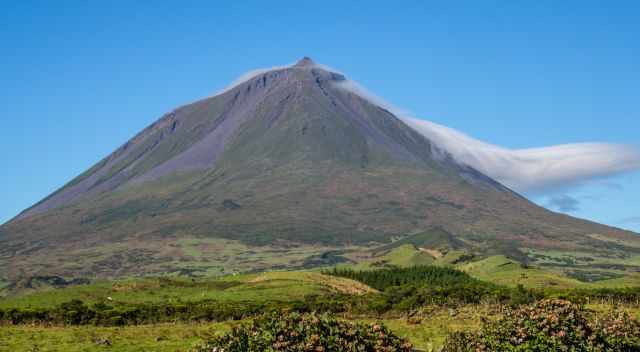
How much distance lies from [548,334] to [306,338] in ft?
23.4

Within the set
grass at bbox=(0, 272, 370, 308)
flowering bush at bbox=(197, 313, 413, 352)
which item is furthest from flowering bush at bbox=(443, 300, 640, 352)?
grass at bbox=(0, 272, 370, 308)

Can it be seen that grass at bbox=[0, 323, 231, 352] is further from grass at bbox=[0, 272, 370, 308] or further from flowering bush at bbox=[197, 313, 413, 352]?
grass at bbox=[0, 272, 370, 308]

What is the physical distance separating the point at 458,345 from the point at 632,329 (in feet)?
17.7

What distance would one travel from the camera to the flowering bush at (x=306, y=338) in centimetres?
1855

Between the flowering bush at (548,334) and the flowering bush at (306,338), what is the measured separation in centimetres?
388

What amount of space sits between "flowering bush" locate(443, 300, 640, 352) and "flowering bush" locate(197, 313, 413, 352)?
3877 mm

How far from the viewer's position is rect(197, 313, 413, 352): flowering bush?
60.8 ft

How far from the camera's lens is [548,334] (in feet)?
71.9

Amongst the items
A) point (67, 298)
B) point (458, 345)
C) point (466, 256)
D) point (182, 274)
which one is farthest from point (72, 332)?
point (182, 274)

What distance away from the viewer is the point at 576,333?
22.0 metres

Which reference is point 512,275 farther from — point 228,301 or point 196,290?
point 228,301

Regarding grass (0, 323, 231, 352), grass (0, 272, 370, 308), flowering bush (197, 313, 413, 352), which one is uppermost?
flowering bush (197, 313, 413, 352)

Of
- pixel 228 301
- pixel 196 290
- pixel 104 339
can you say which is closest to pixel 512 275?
pixel 196 290

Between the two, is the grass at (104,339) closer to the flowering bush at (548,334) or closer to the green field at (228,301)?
the green field at (228,301)
